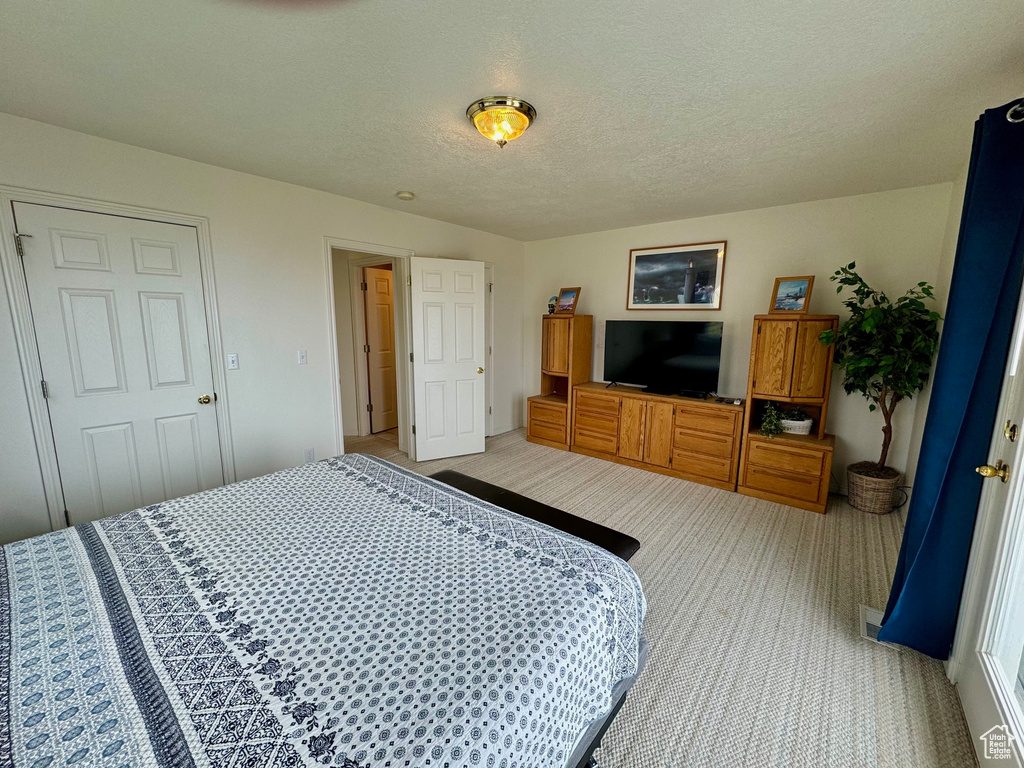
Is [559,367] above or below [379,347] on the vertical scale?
below

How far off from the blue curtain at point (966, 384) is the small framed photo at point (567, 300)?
3.00 m

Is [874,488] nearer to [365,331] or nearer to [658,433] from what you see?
[658,433]

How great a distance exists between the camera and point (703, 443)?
3.43 metres

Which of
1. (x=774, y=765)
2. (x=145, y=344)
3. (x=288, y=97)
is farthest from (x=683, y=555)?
(x=145, y=344)

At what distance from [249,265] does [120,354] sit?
91 cm

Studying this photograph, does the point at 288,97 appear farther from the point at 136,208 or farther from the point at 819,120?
the point at 819,120

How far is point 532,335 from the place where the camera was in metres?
5.01

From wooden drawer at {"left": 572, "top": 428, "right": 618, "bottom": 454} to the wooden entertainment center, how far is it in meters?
0.01

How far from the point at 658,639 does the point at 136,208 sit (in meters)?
3.62

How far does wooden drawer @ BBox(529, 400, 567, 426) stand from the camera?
4.34m

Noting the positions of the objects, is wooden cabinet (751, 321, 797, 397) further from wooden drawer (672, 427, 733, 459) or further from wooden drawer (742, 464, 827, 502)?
wooden drawer (742, 464, 827, 502)

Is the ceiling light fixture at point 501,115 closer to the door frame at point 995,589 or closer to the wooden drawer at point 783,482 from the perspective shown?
the door frame at point 995,589

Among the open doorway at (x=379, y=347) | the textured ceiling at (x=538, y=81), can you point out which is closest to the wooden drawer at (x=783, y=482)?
the textured ceiling at (x=538, y=81)

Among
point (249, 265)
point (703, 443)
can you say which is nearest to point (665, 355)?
point (703, 443)
